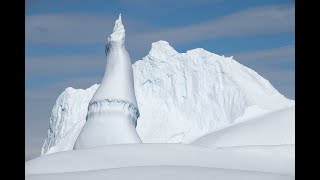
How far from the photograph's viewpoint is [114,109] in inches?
898

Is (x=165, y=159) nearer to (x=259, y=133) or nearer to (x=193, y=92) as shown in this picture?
(x=259, y=133)

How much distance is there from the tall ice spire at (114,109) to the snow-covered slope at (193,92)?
28080mm

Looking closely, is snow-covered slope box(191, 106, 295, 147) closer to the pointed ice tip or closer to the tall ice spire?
the tall ice spire

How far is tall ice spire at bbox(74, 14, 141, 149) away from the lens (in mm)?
22688

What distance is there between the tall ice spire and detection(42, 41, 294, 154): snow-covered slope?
28080 millimetres

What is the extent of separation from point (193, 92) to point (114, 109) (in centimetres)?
3522

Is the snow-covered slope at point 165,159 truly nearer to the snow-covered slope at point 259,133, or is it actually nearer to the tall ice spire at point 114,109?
the tall ice spire at point 114,109

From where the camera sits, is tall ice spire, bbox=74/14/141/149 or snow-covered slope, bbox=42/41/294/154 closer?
tall ice spire, bbox=74/14/141/149

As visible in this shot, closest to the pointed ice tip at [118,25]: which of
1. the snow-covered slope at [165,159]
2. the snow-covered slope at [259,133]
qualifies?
the snow-covered slope at [259,133]

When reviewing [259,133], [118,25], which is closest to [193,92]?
[259,133]

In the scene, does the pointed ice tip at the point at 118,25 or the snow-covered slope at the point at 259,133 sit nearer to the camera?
the pointed ice tip at the point at 118,25

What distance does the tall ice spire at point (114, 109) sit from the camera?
22.7 meters

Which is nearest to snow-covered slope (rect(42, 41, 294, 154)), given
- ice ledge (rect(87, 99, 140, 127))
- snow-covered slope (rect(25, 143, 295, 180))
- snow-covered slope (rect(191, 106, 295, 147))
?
snow-covered slope (rect(191, 106, 295, 147))
